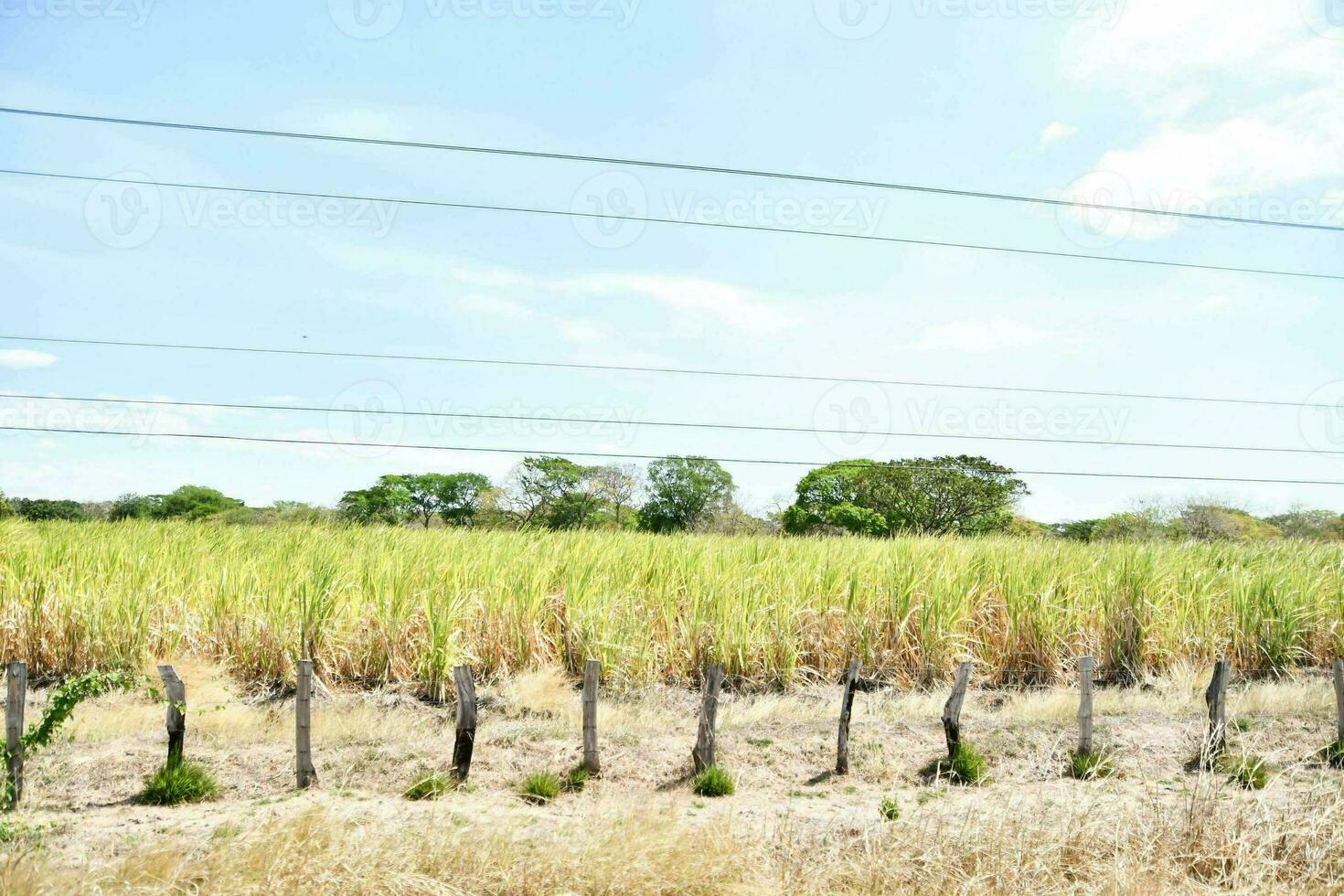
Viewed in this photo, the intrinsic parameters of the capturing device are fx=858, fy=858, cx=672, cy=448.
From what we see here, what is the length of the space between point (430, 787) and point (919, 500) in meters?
33.0

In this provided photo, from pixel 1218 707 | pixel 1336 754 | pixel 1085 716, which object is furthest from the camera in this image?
pixel 1336 754

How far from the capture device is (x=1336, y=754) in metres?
6.61

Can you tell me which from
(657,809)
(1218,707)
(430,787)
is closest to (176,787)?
(430,787)

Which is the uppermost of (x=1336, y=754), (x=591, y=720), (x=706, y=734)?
(x=591, y=720)

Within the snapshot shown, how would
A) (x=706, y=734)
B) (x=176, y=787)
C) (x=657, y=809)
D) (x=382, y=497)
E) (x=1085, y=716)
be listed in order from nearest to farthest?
(x=657, y=809) < (x=176, y=787) < (x=706, y=734) < (x=1085, y=716) < (x=382, y=497)

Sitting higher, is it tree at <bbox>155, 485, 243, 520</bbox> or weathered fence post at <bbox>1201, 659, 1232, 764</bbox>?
tree at <bbox>155, 485, 243, 520</bbox>

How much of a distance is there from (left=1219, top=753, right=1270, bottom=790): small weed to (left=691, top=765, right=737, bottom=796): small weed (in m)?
3.37

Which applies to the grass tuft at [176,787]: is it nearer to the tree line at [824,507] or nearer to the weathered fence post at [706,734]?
the weathered fence post at [706,734]

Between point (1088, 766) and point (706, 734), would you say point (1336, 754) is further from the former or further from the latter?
point (706, 734)

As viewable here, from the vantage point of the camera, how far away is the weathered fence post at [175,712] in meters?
5.42

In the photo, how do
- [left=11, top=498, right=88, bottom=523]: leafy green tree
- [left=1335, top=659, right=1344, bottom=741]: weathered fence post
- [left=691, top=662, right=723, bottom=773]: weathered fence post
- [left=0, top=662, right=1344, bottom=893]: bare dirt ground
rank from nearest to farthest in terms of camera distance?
[left=0, top=662, right=1344, bottom=893]: bare dirt ground < [left=691, top=662, right=723, bottom=773]: weathered fence post < [left=1335, top=659, right=1344, bottom=741]: weathered fence post < [left=11, top=498, right=88, bottom=523]: leafy green tree

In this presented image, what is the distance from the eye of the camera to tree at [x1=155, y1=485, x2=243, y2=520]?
44.5 m

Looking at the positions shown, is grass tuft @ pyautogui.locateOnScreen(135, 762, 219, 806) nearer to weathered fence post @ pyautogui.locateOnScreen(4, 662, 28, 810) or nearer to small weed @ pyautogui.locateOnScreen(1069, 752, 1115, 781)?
weathered fence post @ pyautogui.locateOnScreen(4, 662, 28, 810)

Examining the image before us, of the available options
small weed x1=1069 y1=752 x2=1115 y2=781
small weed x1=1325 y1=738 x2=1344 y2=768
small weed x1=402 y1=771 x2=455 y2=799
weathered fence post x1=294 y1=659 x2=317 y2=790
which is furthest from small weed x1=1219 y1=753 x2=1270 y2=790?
weathered fence post x1=294 y1=659 x2=317 y2=790
